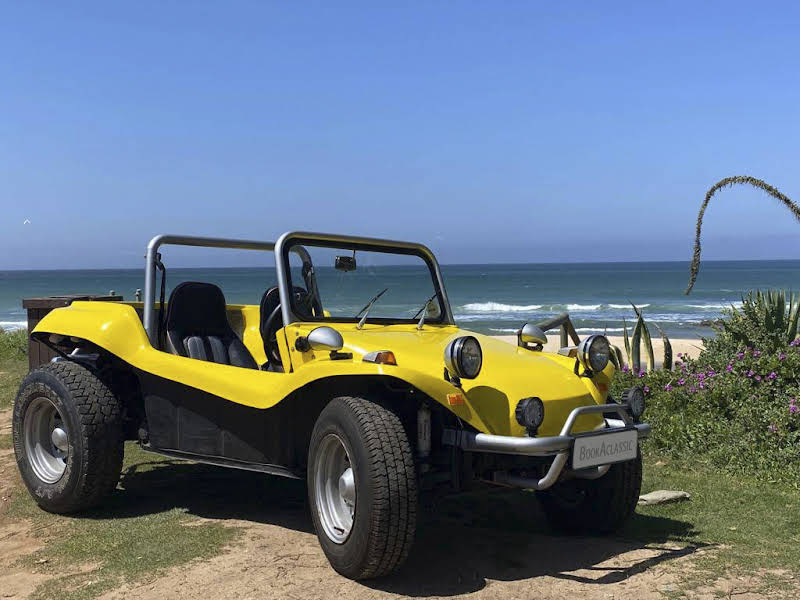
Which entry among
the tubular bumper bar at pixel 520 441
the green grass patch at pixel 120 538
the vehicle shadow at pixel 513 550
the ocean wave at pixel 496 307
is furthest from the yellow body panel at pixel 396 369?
the ocean wave at pixel 496 307

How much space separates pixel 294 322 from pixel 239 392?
0.57 metres

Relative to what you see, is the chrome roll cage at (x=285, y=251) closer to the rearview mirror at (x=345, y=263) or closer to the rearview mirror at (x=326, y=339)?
the rearview mirror at (x=345, y=263)

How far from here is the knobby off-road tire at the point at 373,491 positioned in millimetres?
4074

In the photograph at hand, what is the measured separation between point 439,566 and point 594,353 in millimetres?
1497

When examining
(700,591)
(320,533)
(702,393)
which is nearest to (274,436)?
(320,533)

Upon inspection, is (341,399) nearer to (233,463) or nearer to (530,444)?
(530,444)

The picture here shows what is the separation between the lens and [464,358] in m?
4.36

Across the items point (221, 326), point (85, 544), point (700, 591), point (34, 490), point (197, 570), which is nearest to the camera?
point (700, 591)

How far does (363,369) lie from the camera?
4332 mm

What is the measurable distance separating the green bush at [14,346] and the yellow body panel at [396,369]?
833cm

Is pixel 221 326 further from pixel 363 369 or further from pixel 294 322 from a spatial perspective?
pixel 363 369

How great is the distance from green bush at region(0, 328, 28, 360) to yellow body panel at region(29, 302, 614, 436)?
27.3 ft

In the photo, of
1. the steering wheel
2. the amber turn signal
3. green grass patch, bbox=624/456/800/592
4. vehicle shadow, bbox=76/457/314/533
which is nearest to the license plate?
green grass patch, bbox=624/456/800/592

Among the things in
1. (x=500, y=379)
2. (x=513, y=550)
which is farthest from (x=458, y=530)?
(x=500, y=379)
